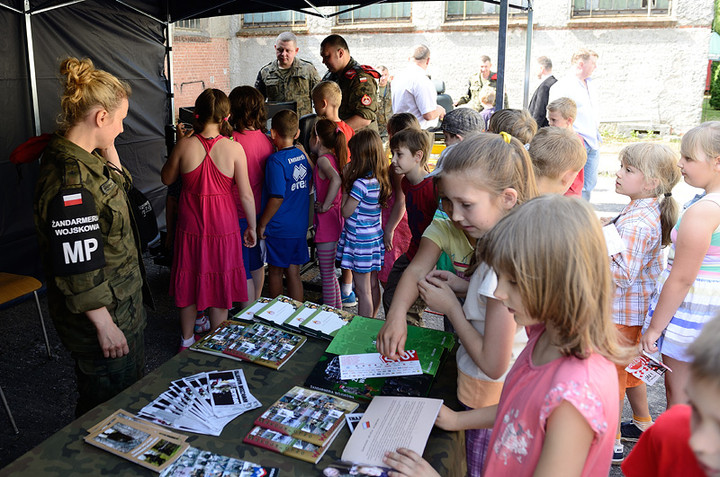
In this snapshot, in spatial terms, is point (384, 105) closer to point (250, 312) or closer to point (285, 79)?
point (285, 79)

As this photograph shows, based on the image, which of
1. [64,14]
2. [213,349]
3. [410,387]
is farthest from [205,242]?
[64,14]

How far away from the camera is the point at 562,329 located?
111 cm

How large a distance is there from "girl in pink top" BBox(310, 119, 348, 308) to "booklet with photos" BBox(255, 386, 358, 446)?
2.44m

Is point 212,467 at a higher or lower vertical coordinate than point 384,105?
lower

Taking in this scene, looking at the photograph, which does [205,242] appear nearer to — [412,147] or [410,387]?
[412,147]

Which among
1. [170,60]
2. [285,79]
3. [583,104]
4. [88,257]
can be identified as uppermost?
[170,60]

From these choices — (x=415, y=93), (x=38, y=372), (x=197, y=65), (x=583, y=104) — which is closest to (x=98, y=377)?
(x=38, y=372)

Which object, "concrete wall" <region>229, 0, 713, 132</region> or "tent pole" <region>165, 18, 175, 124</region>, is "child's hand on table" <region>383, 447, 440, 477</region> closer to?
"tent pole" <region>165, 18, 175, 124</region>

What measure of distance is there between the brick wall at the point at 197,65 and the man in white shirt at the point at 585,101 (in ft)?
31.5

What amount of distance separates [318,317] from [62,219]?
95 cm

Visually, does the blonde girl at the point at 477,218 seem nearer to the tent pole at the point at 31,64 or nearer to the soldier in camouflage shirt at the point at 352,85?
the soldier in camouflage shirt at the point at 352,85

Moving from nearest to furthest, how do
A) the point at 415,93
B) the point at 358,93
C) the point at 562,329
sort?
the point at 562,329
the point at 358,93
the point at 415,93

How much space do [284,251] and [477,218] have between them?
2.54 meters

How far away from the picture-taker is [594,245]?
1.10 m
